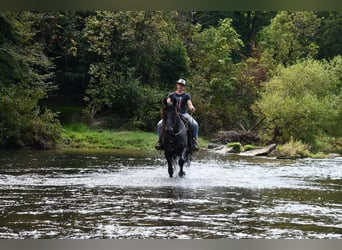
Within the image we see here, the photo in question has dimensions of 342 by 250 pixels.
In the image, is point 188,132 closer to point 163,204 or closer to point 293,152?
point 163,204

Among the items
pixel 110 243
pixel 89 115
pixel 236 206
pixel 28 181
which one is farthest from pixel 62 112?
pixel 110 243

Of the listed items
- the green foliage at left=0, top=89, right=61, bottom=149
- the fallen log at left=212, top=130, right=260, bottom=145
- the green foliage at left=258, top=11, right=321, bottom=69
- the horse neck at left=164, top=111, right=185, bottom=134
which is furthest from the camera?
the green foliage at left=258, top=11, right=321, bottom=69

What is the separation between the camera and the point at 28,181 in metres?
11.4

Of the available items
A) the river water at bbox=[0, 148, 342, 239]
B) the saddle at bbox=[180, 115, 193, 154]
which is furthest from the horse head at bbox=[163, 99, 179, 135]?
the river water at bbox=[0, 148, 342, 239]

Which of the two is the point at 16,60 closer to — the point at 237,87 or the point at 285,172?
the point at 285,172

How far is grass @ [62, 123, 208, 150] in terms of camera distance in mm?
30672

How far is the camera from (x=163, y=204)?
8.22 m

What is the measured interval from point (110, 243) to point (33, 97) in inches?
984

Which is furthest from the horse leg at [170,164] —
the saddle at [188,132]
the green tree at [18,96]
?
the green tree at [18,96]

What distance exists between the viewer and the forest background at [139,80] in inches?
997

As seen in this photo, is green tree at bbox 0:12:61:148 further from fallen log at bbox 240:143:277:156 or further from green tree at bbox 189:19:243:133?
green tree at bbox 189:19:243:133

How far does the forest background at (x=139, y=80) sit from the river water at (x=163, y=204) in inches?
433

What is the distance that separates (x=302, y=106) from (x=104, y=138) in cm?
1116

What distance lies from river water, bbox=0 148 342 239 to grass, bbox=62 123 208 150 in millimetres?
15931
